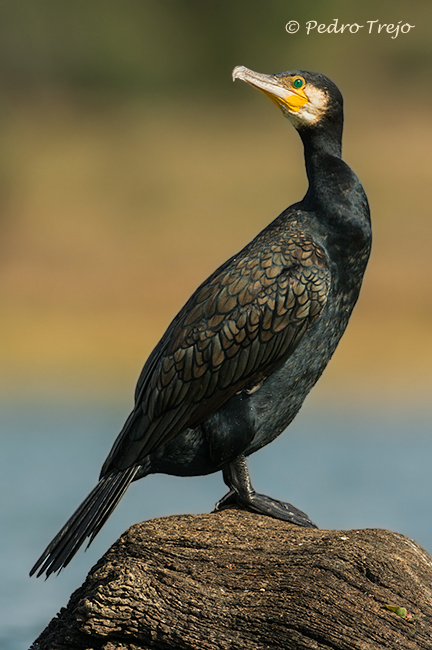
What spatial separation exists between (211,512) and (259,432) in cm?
63

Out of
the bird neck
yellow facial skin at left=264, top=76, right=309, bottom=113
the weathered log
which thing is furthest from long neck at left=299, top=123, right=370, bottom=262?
the weathered log

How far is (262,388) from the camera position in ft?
15.9

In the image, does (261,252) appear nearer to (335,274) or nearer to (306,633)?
(335,274)

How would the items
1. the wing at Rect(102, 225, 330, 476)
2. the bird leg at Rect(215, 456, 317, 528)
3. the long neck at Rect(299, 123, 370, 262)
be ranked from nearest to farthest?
the wing at Rect(102, 225, 330, 476) → the long neck at Rect(299, 123, 370, 262) → the bird leg at Rect(215, 456, 317, 528)

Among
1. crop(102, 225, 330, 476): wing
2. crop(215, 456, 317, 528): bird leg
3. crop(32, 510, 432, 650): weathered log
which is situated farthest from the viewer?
crop(215, 456, 317, 528): bird leg

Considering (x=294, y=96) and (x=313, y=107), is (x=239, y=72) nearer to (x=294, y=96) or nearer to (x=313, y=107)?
(x=294, y=96)

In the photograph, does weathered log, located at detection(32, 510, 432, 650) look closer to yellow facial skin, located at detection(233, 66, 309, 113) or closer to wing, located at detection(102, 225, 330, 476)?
wing, located at detection(102, 225, 330, 476)

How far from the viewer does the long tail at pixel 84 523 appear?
188 inches

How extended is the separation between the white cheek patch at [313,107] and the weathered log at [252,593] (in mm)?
2352

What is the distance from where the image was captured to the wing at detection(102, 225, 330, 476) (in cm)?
468

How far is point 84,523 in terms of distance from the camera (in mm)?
4789

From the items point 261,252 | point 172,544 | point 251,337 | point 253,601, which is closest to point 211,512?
point 172,544

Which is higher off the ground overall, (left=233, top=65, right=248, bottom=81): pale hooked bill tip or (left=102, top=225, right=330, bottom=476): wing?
(left=233, top=65, right=248, bottom=81): pale hooked bill tip

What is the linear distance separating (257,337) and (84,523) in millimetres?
1413
